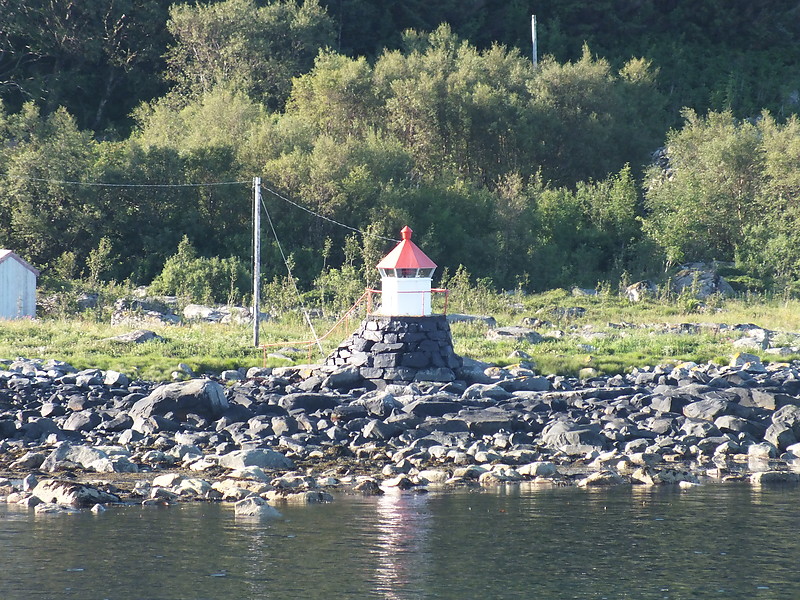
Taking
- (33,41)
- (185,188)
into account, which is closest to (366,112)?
(185,188)

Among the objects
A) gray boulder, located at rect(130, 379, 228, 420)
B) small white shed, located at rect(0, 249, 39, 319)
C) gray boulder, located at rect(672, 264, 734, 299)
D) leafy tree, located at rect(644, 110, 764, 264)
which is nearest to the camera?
gray boulder, located at rect(130, 379, 228, 420)

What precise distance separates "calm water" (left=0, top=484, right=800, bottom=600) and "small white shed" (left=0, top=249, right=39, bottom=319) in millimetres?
Result: 17609

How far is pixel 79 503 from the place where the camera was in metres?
16.1

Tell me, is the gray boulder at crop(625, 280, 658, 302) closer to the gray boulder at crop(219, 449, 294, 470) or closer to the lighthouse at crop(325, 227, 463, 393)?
the lighthouse at crop(325, 227, 463, 393)

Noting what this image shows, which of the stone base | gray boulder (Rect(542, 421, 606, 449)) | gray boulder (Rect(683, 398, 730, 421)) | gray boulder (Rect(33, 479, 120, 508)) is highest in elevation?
the stone base

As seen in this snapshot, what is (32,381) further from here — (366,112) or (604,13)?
(604,13)

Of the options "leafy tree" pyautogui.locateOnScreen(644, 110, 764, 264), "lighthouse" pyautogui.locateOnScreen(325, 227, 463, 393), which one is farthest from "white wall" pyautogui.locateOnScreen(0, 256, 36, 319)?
"leafy tree" pyautogui.locateOnScreen(644, 110, 764, 264)

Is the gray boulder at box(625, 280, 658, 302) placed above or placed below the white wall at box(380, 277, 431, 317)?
above

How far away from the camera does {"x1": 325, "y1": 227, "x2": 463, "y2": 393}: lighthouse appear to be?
25.2 meters

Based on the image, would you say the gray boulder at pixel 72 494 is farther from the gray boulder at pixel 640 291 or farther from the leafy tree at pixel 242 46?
the leafy tree at pixel 242 46

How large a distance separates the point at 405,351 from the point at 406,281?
1.43 meters

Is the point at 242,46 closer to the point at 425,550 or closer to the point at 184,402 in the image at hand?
the point at 184,402

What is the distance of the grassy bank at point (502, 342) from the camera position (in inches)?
1075

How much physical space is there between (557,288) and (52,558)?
27693mm
